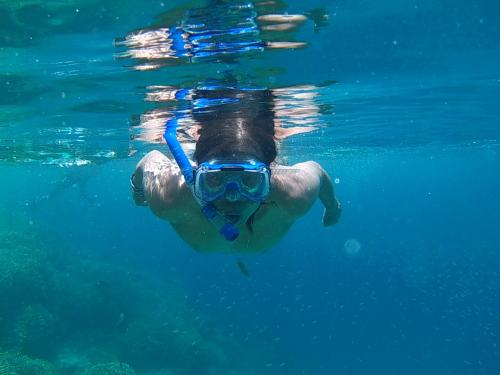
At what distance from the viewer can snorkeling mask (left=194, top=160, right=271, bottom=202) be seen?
4543mm

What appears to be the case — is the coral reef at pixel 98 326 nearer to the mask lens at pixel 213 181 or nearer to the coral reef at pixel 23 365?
the coral reef at pixel 23 365

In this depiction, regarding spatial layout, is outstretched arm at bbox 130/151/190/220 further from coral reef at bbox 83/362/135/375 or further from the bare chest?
coral reef at bbox 83/362/135/375

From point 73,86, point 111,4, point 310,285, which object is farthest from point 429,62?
point 310,285

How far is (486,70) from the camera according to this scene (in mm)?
11969

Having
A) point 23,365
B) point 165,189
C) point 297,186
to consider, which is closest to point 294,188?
point 297,186

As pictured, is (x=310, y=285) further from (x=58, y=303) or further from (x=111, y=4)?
(x=111, y=4)

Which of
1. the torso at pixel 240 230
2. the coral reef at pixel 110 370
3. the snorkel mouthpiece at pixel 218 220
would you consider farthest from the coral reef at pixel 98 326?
the snorkel mouthpiece at pixel 218 220

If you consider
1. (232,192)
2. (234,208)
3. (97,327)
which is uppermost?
(232,192)

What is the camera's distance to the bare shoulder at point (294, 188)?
17.1 feet

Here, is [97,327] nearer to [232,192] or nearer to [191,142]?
[191,142]

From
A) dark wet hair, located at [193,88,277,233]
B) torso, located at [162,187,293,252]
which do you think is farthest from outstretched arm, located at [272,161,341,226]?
dark wet hair, located at [193,88,277,233]

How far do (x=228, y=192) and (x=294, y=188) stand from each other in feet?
3.65

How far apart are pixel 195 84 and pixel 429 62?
5973mm

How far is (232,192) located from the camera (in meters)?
4.55
